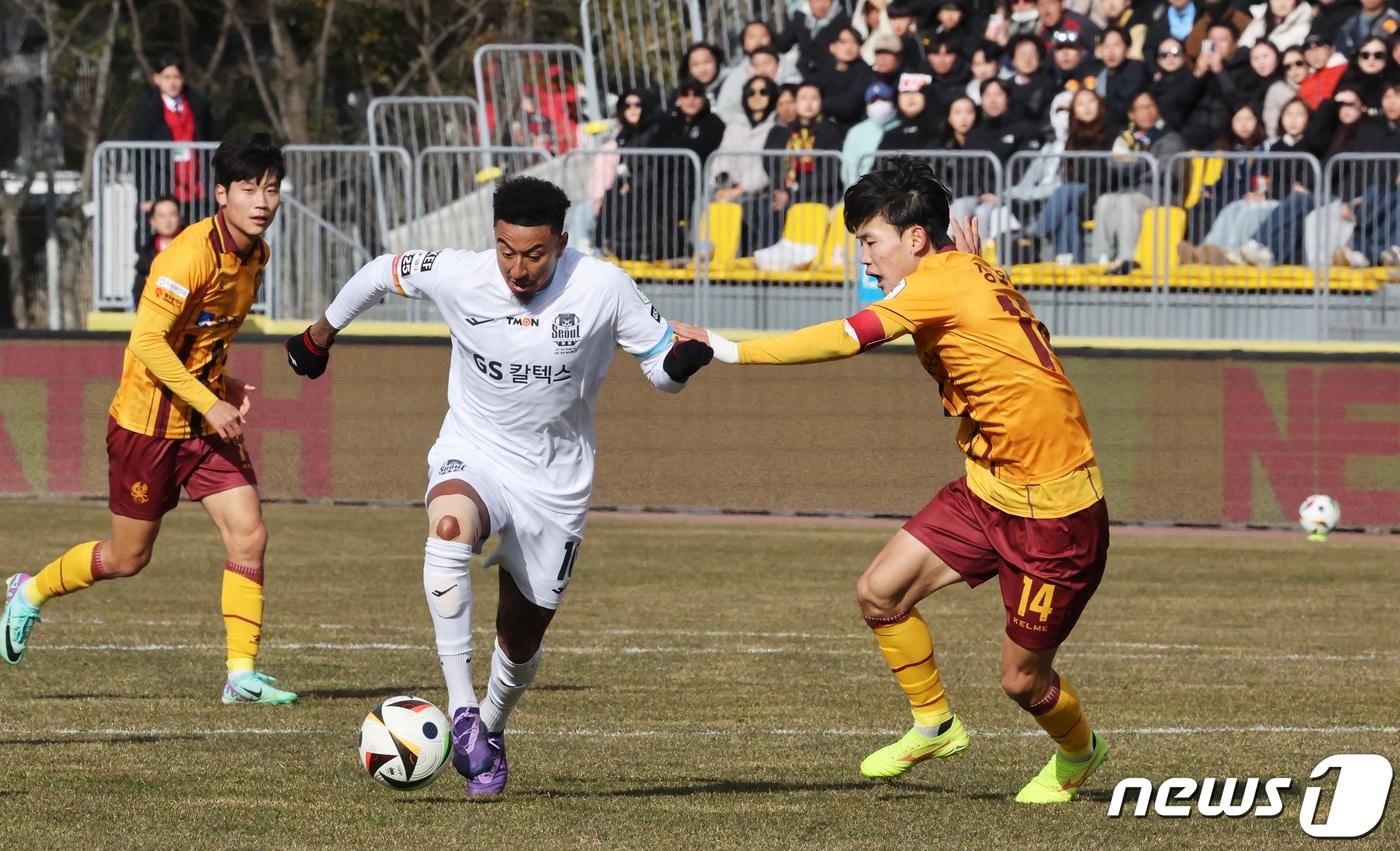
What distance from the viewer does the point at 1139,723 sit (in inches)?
374

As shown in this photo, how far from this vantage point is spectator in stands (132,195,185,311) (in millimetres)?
16703

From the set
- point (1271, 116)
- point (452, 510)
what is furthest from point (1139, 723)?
point (1271, 116)

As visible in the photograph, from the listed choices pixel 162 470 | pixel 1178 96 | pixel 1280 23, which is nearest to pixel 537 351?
pixel 162 470

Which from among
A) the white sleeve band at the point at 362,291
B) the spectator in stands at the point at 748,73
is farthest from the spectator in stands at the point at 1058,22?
the white sleeve band at the point at 362,291

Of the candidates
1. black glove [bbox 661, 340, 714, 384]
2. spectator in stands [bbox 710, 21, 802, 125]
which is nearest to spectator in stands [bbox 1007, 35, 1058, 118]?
spectator in stands [bbox 710, 21, 802, 125]

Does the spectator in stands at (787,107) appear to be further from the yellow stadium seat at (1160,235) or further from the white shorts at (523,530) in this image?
the white shorts at (523,530)

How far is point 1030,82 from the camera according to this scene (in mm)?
20219

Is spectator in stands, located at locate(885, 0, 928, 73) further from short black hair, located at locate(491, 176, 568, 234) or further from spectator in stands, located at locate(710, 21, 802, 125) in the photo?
short black hair, located at locate(491, 176, 568, 234)

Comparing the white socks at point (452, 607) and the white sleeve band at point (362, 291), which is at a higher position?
the white sleeve band at point (362, 291)

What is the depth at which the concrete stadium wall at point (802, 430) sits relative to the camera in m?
17.2

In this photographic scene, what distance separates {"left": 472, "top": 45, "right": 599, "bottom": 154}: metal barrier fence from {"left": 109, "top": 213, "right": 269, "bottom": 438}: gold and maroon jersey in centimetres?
1216

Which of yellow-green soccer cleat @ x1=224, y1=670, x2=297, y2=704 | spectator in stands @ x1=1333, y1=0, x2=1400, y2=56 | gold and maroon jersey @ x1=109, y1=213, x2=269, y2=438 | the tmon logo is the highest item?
spectator in stands @ x1=1333, y1=0, x2=1400, y2=56

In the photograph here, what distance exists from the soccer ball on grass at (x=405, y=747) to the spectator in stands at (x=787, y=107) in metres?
13.4

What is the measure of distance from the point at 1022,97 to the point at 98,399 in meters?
8.31
